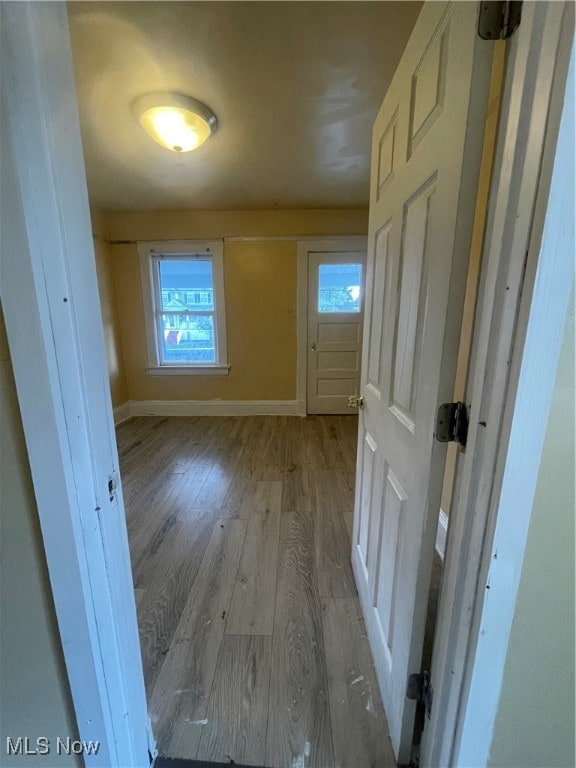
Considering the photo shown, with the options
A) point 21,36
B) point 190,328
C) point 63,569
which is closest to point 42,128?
point 21,36

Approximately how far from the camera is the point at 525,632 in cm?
61

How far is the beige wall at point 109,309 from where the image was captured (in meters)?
3.50

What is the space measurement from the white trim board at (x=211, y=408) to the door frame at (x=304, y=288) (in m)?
0.24

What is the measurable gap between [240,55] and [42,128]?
1.54 m

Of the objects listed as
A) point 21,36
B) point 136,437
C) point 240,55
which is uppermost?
point 240,55

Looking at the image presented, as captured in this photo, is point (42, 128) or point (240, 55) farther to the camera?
point (240, 55)

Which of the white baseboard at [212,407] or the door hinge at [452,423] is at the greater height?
the door hinge at [452,423]

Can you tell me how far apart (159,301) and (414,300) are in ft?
12.6

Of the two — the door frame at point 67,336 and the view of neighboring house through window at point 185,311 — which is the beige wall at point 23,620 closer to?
the door frame at point 67,336

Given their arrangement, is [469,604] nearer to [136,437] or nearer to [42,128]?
[42,128]

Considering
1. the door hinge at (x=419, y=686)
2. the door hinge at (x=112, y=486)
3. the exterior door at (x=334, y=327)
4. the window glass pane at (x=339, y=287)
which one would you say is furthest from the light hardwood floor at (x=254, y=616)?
the window glass pane at (x=339, y=287)

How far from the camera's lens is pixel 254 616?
1.35 metres

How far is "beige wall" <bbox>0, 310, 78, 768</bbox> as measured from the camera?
558 millimetres

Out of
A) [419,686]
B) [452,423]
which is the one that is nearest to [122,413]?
[419,686]
